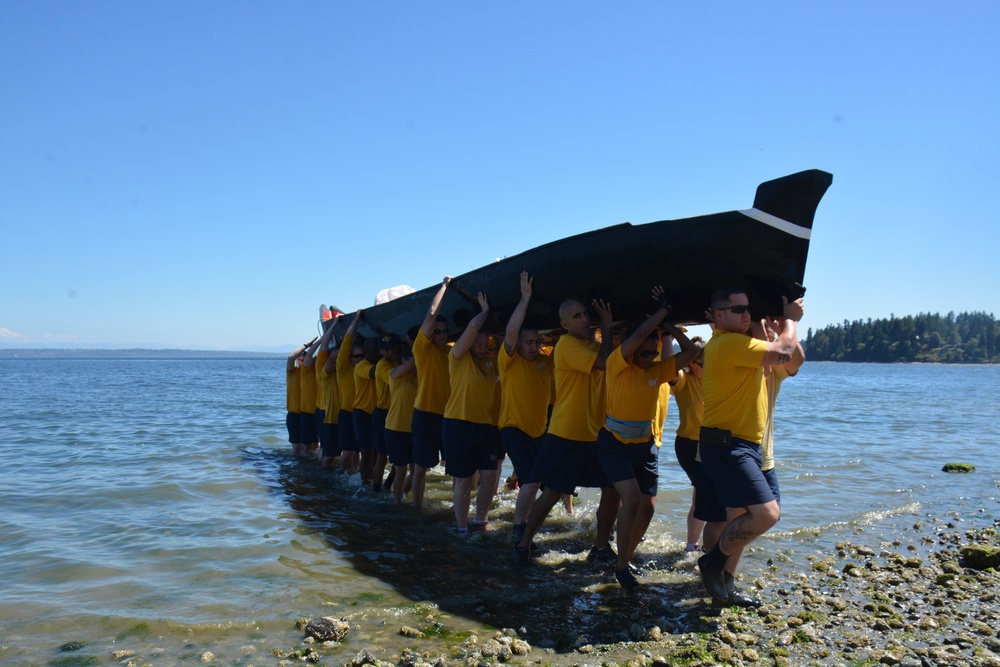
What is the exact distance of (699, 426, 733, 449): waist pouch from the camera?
4.60m

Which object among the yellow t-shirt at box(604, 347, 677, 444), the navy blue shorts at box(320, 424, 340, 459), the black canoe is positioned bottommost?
the navy blue shorts at box(320, 424, 340, 459)

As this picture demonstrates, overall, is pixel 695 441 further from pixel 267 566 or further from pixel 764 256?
pixel 267 566

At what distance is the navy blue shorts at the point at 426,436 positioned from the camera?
24.5ft

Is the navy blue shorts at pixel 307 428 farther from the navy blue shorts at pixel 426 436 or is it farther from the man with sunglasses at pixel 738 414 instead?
the man with sunglasses at pixel 738 414

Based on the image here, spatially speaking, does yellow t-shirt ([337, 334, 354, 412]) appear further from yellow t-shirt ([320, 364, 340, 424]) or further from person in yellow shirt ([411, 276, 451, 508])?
person in yellow shirt ([411, 276, 451, 508])

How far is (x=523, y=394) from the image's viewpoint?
6.25 m

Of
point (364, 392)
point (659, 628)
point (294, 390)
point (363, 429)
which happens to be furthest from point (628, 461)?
point (294, 390)

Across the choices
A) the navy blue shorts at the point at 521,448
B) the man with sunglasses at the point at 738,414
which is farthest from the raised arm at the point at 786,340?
the navy blue shorts at the point at 521,448

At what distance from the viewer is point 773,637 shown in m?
4.33

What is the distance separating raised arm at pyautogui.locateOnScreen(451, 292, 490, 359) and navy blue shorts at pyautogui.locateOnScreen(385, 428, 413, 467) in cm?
174

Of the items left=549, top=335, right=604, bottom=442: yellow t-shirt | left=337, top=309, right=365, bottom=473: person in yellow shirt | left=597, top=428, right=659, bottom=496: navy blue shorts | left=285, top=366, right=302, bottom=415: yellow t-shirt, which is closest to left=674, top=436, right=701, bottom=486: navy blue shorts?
left=597, top=428, right=659, bottom=496: navy blue shorts

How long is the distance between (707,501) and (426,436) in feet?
9.95

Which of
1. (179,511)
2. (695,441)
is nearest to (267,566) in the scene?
(179,511)

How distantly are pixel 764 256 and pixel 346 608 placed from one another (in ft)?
12.0
